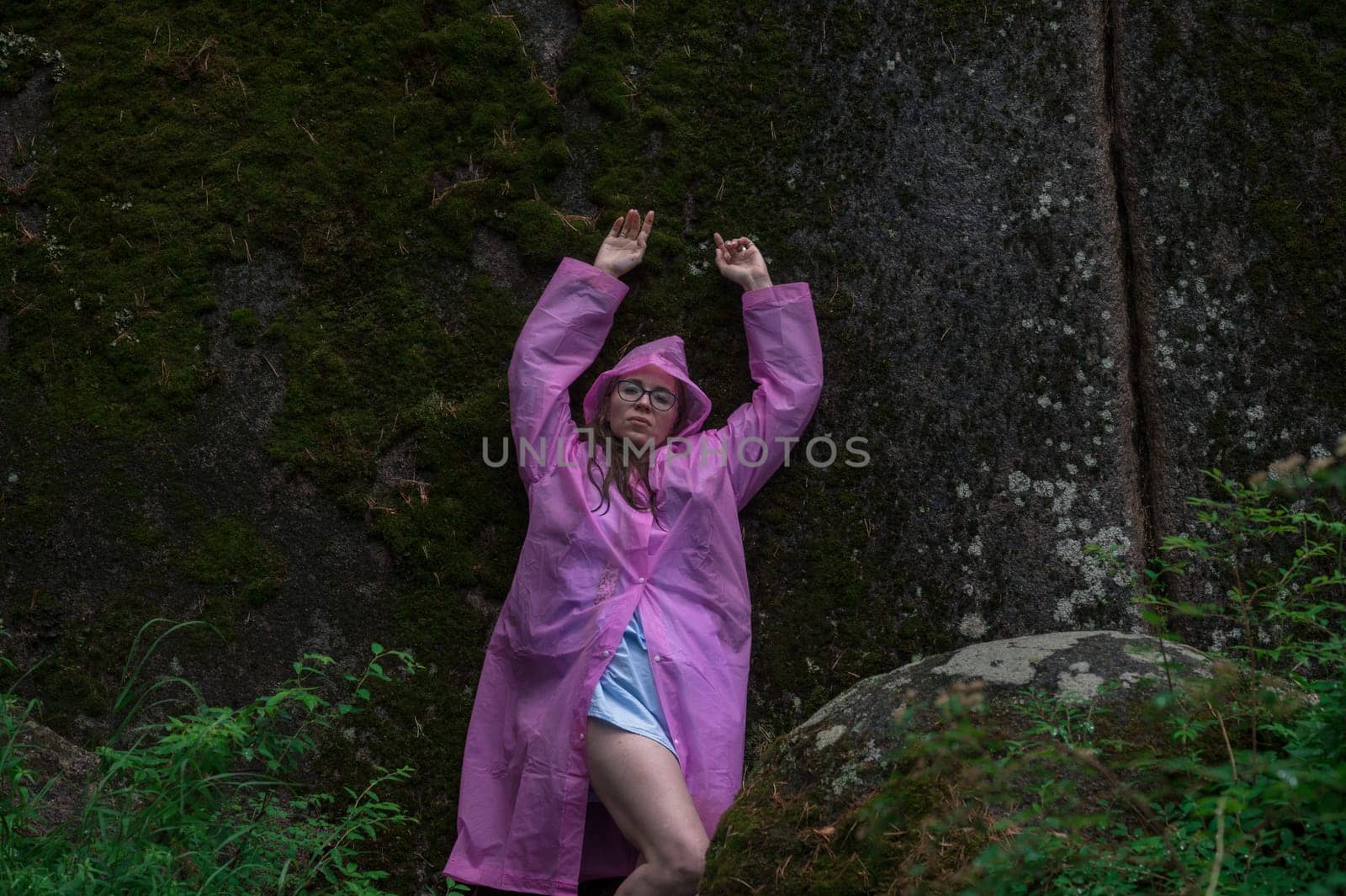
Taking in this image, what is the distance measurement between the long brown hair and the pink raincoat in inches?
1.0

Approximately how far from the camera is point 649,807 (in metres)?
3.21

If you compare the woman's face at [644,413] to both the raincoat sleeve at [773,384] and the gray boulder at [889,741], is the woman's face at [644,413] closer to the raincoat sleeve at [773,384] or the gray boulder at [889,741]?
the raincoat sleeve at [773,384]

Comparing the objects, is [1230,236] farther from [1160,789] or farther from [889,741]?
[1160,789]

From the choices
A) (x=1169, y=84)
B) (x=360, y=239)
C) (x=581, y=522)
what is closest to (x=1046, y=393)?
(x=1169, y=84)

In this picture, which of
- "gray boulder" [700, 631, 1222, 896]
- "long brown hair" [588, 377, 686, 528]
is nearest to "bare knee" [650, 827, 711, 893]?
"gray boulder" [700, 631, 1222, 896]

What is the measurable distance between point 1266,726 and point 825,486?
195 centimetres

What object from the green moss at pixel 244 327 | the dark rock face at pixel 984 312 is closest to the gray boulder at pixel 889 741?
the dark rock face at pixel 984 312

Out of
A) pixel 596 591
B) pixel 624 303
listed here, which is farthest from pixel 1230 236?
pixel 596 591

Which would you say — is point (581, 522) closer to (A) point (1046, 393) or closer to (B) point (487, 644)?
(B) point (487, 644)

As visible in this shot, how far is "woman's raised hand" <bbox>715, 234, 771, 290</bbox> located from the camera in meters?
3.95

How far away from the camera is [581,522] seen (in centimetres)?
365

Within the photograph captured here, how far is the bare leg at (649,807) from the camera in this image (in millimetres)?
3121

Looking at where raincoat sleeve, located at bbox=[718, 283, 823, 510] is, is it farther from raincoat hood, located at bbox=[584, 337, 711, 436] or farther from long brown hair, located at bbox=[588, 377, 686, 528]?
long brown hair, located at bbox=[588, 377, 686, 528]

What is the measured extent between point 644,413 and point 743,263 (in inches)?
28.2
